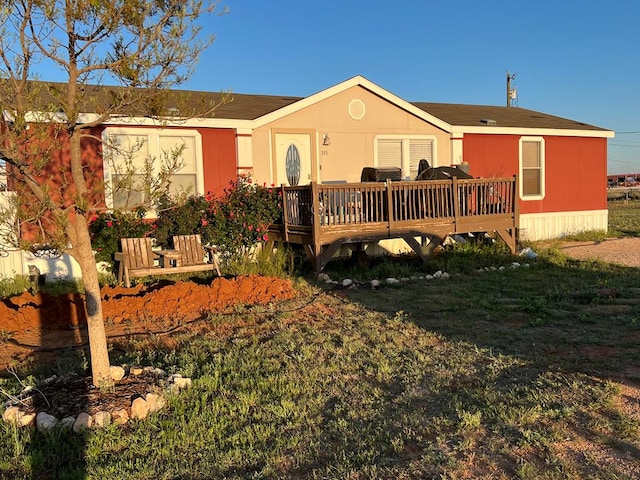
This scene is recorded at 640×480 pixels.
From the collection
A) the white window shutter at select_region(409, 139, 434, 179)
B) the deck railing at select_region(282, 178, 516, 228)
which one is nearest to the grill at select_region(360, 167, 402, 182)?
the deck railing at select_region(282, 178, 516, 228)

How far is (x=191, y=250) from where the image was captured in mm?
8961

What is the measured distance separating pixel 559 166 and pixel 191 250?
1041 centimetres

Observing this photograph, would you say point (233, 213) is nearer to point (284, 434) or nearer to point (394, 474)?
point (284, 434)

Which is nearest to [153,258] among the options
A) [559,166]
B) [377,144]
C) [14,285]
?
[14,285]

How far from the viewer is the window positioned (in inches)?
561

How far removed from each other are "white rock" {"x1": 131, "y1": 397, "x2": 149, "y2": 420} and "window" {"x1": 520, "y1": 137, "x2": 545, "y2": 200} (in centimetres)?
1246

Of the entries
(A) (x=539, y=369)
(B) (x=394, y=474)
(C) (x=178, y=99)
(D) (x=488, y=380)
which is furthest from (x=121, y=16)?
(A) (x=539, y=369)

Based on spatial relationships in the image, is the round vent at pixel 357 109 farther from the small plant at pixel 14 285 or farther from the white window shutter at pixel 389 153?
the small plant at pixel 14 285

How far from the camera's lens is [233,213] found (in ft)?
32.2

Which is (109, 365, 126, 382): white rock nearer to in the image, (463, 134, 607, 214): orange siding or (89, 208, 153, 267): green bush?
(89, 208, 153, 267): green bush

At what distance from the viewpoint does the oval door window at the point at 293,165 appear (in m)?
11.6

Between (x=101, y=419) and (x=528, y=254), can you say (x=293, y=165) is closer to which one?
(x=528, y=254)

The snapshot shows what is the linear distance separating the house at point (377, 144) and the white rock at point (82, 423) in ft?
19.8

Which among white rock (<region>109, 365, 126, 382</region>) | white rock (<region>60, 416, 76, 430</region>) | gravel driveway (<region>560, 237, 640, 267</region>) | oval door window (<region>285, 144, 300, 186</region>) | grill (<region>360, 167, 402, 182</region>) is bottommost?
gravel driveway (<region>560, 237, 640, 267</region>)
